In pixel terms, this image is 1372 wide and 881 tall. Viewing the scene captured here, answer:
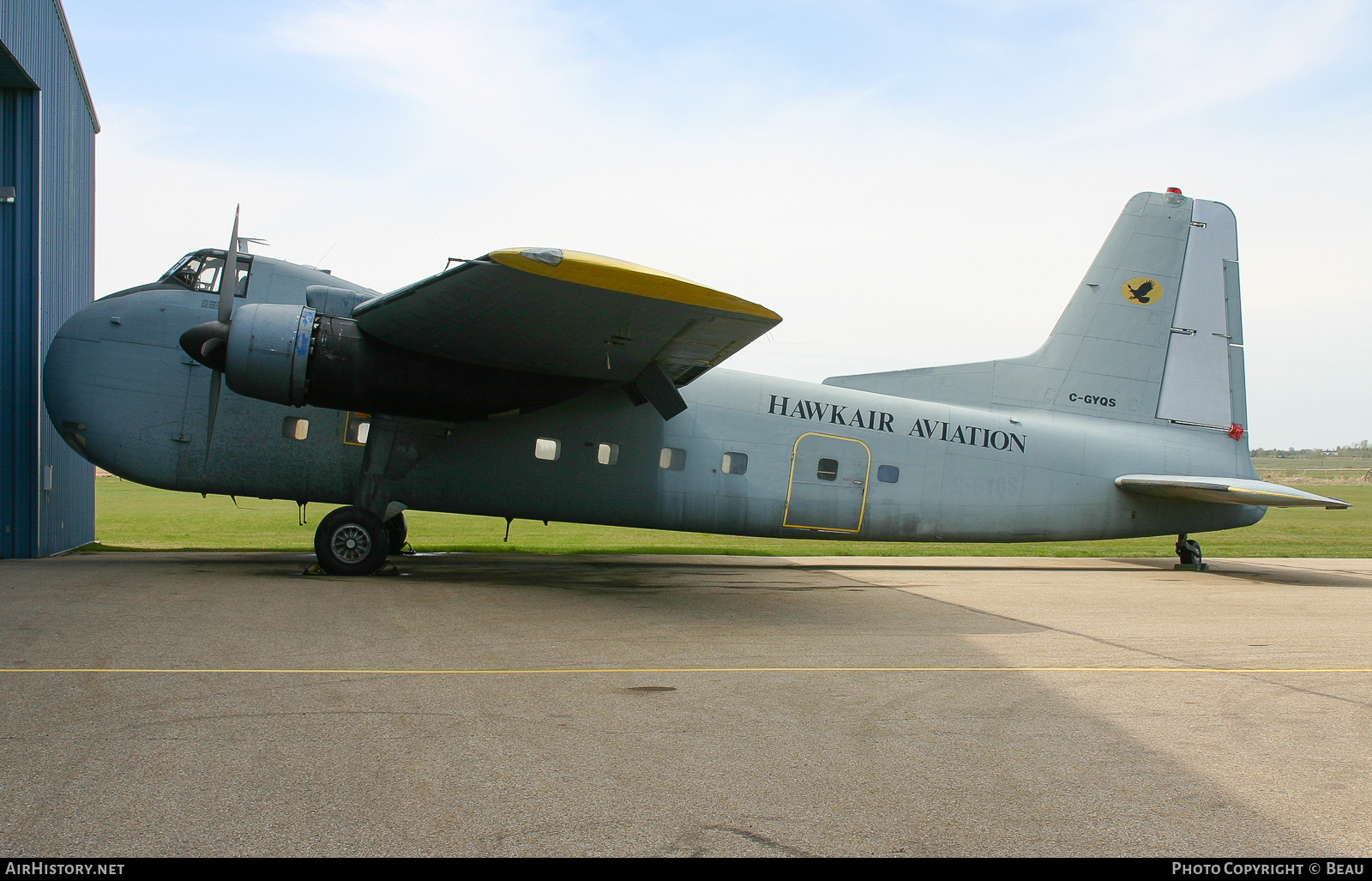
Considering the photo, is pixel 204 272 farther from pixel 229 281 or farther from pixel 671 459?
pixel 671 459

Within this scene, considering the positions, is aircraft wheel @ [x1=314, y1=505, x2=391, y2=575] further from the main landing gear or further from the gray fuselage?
the main landing gear

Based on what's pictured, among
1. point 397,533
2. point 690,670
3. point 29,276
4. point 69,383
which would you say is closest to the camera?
point 690,670

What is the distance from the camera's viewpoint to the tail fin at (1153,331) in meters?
14.8

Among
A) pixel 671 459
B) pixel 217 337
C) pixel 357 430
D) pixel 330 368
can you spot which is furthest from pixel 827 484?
pixel 217 337

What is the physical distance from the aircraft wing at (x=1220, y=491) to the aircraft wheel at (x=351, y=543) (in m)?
11.0

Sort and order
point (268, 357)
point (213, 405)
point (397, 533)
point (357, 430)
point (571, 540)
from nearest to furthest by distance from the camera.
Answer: point (268, 357)
point (213, 405)
point (357, 430)
point (397, 533)
point (571, 540)

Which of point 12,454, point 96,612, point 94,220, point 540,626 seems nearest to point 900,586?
point 540,626

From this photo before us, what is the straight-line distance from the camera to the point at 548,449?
484 inches

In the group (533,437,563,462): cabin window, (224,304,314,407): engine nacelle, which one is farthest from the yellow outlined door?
(224,304,314,407): engine nacelle

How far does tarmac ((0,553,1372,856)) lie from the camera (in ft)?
11.4

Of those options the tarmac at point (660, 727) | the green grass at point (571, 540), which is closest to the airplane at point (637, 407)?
the tarmac at point (660, 727)

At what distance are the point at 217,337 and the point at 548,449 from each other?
4.20 metres

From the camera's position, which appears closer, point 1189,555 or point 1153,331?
point 1153,331

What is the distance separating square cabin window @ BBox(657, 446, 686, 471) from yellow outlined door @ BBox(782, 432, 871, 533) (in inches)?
62.5
